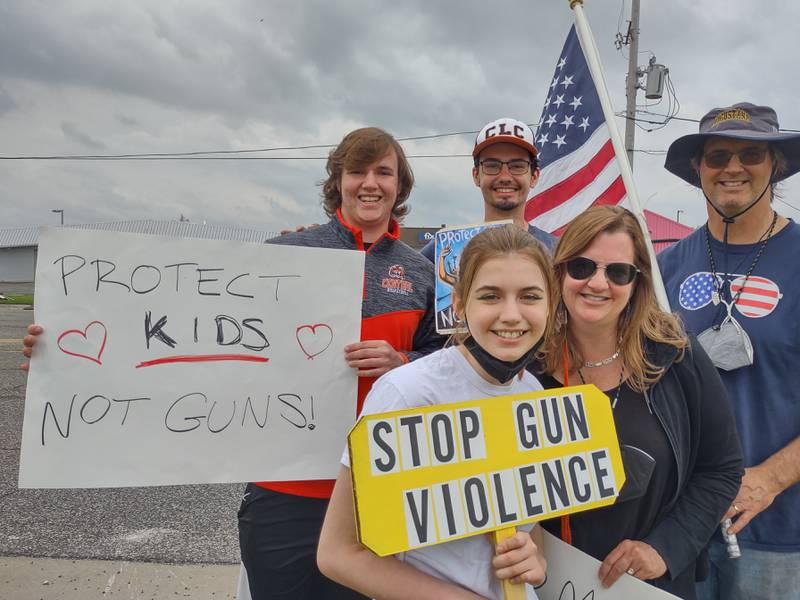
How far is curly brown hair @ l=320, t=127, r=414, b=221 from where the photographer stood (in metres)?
2.00

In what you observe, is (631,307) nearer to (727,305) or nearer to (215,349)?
(727,305)

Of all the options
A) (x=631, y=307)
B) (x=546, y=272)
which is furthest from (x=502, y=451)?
(x=631, y=307)

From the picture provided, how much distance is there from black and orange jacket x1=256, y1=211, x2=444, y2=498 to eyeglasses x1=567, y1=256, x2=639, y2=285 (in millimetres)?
608

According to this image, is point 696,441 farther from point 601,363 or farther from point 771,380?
point 771,380

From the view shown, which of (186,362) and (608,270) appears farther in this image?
(186,362)

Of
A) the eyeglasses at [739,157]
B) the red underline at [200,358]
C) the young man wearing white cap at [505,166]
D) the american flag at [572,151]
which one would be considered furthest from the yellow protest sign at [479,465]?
the american flag at [572,151]

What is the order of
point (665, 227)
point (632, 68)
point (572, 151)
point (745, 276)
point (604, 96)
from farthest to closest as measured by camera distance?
point (632, 68), point (665, 227), point (572, 151), point (604, 96), point (745, 276)

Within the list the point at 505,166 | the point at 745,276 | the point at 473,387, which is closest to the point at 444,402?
the point at 473,387

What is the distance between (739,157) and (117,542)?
421 cm

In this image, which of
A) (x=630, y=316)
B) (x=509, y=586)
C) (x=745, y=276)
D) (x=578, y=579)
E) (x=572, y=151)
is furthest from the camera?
(x=572, y=151)

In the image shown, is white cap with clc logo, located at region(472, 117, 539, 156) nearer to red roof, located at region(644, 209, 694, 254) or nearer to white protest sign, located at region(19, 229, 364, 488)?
white protest sign, located at region(19, 229, 364, 488)

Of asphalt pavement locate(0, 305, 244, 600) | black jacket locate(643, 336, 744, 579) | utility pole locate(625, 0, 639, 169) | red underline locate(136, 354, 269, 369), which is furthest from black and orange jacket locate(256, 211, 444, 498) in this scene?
utility pole locate(625, 0, 639, 169)

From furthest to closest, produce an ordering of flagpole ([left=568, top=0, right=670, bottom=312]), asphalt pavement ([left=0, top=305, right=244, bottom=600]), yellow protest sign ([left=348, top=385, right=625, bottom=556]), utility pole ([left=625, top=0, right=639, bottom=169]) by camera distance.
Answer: utility pole ([left=625, top=0, right=639, bottom=169])
asphalt pavement ([left=0, top=305, right=244, bottom=600])
flagpole ([left=568, top=0, right=670, bottom=312])
yellow protest sign ([left=348, top=385, right=625, bottom=556])

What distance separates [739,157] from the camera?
204 centimetres
